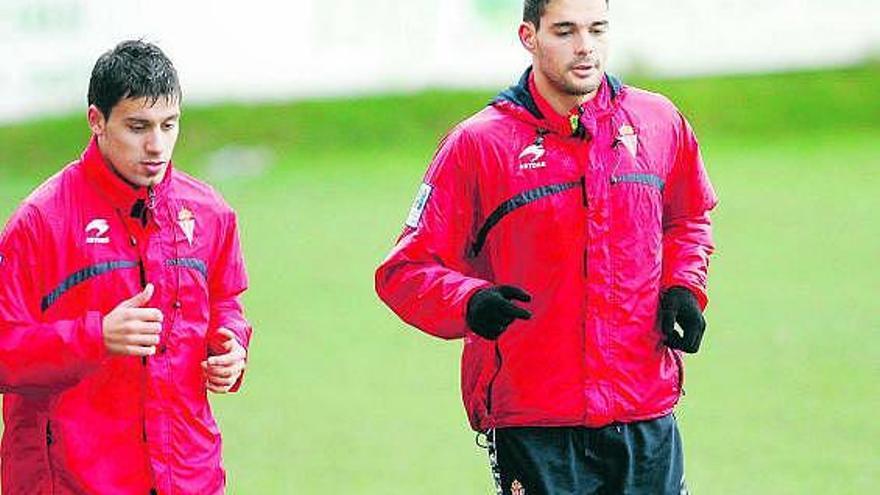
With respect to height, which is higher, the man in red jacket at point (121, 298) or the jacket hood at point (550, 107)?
the jacket hood at point (550, 107)

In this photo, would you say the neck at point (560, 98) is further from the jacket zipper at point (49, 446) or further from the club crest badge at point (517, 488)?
the jacket zipper at point (49, 446)

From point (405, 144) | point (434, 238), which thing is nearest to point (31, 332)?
point (434, 238)

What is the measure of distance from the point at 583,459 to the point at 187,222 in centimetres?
101

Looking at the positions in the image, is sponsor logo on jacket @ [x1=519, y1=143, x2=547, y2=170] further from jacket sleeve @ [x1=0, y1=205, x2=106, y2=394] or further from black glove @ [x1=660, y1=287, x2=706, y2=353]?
jacket sleeve @ [x1=0, y1=205, x2=106, y2=394]

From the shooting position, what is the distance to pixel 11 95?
13.1 meters

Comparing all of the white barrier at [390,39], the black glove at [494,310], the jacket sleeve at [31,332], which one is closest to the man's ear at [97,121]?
the jacket sleeve at [31,332]

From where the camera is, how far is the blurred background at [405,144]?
9305 mm

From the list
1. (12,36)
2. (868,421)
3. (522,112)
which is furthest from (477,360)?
(12,36)

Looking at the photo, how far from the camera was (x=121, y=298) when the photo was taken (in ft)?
15.6

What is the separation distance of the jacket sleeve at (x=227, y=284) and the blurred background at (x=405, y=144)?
3.75m

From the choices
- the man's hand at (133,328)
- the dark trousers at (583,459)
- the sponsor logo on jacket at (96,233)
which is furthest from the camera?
the dark trousers at (583,459)

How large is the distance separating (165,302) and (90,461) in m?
0.37

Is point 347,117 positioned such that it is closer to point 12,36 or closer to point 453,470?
point 12,36

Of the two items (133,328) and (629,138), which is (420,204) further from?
(133,328)
